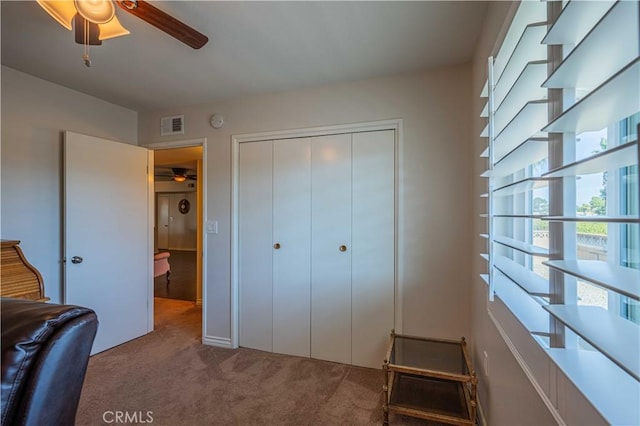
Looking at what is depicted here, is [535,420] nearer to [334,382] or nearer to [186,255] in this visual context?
[334,382]

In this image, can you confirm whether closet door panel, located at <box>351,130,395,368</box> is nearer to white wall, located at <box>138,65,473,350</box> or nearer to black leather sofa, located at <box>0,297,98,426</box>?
white wall, located at <box>138,65,473,350</box>

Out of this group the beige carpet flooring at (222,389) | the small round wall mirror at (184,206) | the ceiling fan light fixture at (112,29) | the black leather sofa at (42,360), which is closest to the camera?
the black leather sofa at (42,360)

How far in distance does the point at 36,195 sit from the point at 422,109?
3.25 m

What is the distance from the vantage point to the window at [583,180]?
1.46 ft

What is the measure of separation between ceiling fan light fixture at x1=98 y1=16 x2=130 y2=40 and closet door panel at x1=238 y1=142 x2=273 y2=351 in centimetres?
137

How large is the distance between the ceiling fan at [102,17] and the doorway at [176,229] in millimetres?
2370

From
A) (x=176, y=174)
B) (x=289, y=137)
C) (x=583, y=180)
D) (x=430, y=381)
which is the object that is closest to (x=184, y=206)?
(x=176, y=174)

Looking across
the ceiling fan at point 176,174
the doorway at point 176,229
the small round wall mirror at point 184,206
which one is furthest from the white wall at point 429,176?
the small round wall mirror at point 184,206

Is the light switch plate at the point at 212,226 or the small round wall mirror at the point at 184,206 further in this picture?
the small round wall mirror at the point at 184,206

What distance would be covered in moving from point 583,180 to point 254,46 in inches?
75.9

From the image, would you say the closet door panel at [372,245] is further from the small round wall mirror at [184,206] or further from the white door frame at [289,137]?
the small round wall mirror at [184,206]

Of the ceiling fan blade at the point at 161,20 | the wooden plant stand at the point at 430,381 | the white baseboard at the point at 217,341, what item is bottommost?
the white baseboard at the point at 217,341

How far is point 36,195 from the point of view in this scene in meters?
2.47

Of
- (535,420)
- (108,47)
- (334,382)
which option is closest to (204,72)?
(108,47)
